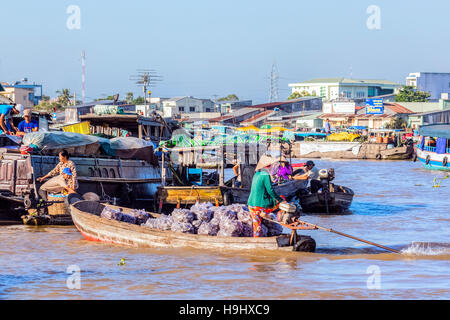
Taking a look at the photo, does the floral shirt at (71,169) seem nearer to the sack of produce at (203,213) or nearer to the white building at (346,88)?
the sack of produce at (203,213)

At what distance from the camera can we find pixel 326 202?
16.4 metres

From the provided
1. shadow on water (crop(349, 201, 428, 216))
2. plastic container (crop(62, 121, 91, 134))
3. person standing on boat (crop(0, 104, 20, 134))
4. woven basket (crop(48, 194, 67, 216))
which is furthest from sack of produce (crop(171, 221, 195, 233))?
shadow on water (crop(349, 201, 428, 216))

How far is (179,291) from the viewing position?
811 centimetres

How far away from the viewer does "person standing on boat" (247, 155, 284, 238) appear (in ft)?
31.3

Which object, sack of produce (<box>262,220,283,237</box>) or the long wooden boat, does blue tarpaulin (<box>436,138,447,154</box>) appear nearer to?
the long wooden boat

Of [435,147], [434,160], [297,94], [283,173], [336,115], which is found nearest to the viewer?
[283,173]

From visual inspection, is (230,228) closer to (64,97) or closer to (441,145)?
(441,145)

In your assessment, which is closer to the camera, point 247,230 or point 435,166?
point 247,230

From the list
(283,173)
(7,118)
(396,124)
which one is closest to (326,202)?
(283,173)

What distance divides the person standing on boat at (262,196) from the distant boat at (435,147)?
892 inches

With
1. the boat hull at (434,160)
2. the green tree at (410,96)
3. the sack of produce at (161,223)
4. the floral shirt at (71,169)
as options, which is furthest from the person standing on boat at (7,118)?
the green tree at (410,96)

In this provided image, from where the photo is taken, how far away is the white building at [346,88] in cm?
6769

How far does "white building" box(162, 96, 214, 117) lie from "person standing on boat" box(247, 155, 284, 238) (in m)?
49.9

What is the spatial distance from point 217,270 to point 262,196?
1.27 meters
